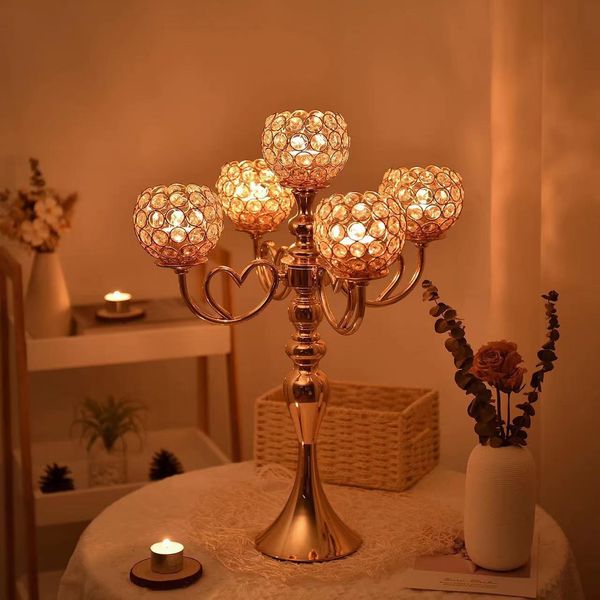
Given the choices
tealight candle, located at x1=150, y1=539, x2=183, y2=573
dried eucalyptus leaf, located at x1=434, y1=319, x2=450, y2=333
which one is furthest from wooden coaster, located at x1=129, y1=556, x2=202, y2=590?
dried eucalyptus leaf, located at x1=434, y1=319, x2=450, y2=333

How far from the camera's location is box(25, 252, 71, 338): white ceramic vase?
2.30m

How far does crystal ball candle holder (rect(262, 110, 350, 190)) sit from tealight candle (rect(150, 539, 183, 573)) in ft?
1.92

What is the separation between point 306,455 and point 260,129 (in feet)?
3.83

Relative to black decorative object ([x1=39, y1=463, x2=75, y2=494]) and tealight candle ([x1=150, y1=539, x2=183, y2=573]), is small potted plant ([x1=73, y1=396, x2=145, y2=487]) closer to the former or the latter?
black decorative object ([x1=39, y1=463, x2=75, y2=494])

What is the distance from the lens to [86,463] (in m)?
2.55

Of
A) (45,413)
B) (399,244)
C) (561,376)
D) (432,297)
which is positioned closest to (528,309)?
(561,376)

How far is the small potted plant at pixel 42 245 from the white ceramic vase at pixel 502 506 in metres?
1.09

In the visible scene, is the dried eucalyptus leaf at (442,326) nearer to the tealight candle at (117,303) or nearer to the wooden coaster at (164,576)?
the wooden coaster at (164,576)

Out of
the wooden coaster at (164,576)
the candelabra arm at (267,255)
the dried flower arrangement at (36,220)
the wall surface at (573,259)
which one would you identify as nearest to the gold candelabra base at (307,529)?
the wooden coaster at (164,576)

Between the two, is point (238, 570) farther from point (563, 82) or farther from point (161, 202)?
point (563, 82)

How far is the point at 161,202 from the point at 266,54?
1.22 metres

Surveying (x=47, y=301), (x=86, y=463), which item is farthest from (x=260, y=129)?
(x=86, y=463)

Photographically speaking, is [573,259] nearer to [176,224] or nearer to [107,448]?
[176,224]

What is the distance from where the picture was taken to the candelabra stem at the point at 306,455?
1.65 meters
